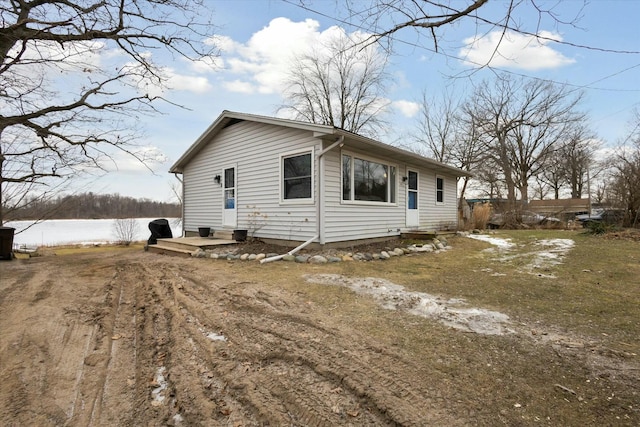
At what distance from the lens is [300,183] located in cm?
758

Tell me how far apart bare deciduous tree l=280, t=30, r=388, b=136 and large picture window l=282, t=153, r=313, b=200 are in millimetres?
16768

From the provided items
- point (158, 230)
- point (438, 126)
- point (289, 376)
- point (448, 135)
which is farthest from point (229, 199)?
point (448, 135)

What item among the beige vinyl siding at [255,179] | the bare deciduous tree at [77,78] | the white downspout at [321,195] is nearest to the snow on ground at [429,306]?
the white downspout at [321,195]

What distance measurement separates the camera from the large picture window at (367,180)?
7684mm

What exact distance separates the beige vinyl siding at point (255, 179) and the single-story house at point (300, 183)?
0.03 meters

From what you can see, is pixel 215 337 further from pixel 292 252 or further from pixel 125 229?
pixel 125 229

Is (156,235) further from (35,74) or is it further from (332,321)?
(332,321)

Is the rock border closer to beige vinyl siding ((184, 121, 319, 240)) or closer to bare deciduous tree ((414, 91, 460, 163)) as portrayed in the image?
beige vinyl siding ((184, 121, 319, 240))

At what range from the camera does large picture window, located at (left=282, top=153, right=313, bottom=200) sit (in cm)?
738

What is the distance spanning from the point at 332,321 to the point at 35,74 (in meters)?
7.96

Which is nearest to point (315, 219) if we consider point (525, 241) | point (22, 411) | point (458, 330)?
point (458, 330)

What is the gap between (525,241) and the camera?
9688mm

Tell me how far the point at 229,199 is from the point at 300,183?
3126 mm

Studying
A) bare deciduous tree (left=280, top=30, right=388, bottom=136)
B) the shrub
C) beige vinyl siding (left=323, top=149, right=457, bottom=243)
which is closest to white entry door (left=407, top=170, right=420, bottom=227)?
beige vinyl siding (left=323, top=149, right=457, bottom=243)
